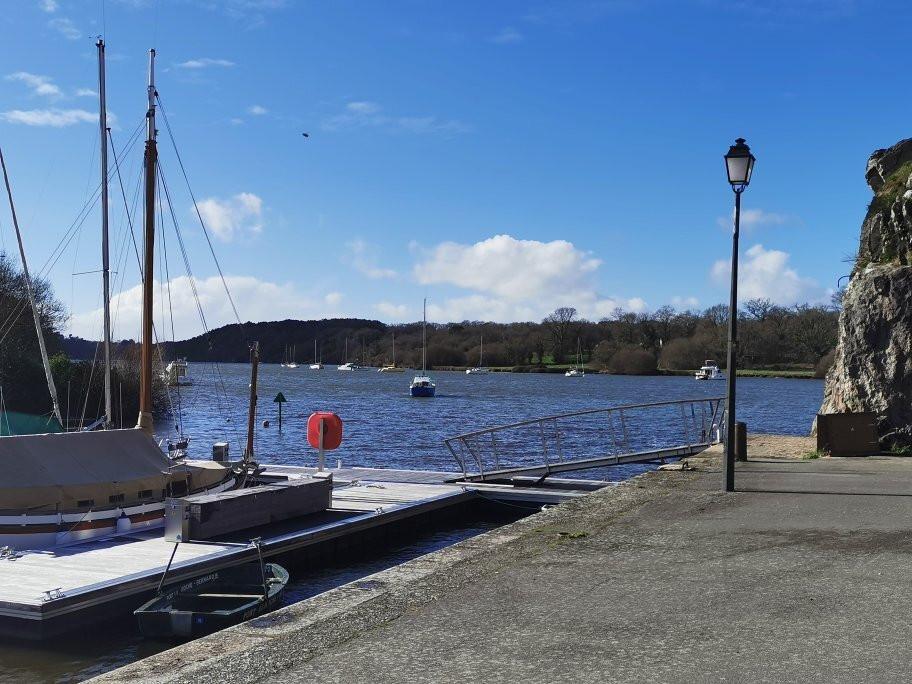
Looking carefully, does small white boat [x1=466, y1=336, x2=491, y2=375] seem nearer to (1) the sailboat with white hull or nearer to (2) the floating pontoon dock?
(2) the floating pontoon dock

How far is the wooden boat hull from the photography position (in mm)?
10945

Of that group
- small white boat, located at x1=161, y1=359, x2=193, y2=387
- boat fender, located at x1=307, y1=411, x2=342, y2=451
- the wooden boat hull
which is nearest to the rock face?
boat fender, located at x1=307, y1=411, x2=342, y2=451

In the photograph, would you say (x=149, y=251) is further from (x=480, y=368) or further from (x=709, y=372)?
(x=480, y=368)

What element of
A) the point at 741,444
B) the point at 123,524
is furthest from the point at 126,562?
the point at 741,444

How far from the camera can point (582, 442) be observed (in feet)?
144

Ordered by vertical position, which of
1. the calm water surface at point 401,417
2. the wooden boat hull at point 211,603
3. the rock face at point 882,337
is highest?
the rock face at point 882,337

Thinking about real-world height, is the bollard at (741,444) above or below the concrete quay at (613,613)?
above

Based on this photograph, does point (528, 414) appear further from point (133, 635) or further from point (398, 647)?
point (398, 647)

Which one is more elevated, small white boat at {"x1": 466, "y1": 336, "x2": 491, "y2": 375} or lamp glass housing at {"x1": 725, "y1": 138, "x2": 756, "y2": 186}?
lamp glass housing at {"x1": 725, "y1": 138, "x2": 756, "y2": 186}

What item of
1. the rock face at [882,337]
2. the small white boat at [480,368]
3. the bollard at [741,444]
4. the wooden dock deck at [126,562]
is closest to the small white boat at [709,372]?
the small white boat at [480,368]

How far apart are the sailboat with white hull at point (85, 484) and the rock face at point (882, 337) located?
13.7 m

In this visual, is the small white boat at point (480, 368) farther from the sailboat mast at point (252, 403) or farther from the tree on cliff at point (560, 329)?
the sailboat mast at point (252, 403)

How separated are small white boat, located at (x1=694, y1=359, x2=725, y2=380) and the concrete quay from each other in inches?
5839

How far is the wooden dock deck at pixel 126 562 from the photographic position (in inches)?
432
